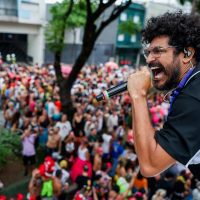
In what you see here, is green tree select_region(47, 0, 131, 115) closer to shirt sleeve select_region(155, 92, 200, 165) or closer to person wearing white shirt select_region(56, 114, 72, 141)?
person wearing white shirt select_region(56, 114, 72, 141)

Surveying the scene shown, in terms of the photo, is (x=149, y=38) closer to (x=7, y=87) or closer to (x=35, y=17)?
(x=7, y=87)

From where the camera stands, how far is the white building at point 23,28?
76.5 feet

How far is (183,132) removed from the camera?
1374 mm

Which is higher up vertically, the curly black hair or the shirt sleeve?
the curly black hair

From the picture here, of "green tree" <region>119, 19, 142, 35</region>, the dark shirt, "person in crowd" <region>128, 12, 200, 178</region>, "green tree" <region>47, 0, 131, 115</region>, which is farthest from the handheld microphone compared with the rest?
"green tree" <region>119, 19, 142, 35</region>

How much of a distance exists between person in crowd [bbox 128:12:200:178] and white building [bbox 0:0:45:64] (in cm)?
2254

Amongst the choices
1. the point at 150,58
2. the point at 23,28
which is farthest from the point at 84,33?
the point at 23,28

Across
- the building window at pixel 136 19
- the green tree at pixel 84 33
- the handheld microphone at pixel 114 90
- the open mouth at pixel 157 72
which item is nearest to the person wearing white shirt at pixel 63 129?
the green tree at pixel 84 33

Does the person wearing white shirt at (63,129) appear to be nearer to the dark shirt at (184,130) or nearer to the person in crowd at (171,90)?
the person in crowd at (171,90)

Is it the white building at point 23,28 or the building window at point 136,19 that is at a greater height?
the building window at point 136,19

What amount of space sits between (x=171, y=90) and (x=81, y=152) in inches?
270

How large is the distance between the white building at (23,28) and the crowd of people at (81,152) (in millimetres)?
11380

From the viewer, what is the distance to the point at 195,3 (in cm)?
1322

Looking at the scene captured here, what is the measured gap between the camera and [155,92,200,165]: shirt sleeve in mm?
1368
